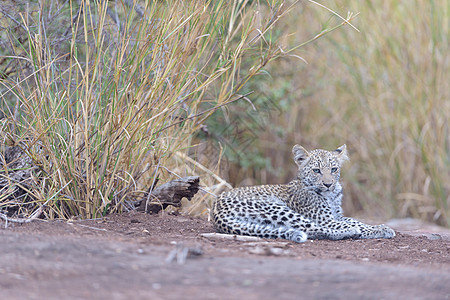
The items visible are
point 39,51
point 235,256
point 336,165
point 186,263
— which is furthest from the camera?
point 336,165

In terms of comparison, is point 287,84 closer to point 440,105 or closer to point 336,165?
point 440,105

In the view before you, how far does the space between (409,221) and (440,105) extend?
1649 mm

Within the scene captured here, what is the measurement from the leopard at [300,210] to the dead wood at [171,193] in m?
0.27

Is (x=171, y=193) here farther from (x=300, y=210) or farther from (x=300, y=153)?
(x=300, y=153)

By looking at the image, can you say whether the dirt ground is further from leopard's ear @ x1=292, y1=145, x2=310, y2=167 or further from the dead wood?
leopard's ear @ x1=292, y1=145, x2=310, y2=167

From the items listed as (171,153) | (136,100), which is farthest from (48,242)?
(171,153)

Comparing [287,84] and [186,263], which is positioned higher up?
[287,84]

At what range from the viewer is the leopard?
16.7 ft

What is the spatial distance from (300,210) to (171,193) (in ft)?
3.99

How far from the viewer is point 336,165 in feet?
19.1

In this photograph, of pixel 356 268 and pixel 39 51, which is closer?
pixel 356 268

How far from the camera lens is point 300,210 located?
5.77 meters

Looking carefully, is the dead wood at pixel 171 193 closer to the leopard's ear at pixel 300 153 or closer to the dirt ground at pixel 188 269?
the dirt ground at pixel 188 269

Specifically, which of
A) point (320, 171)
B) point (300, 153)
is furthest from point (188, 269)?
point (300, 153)
